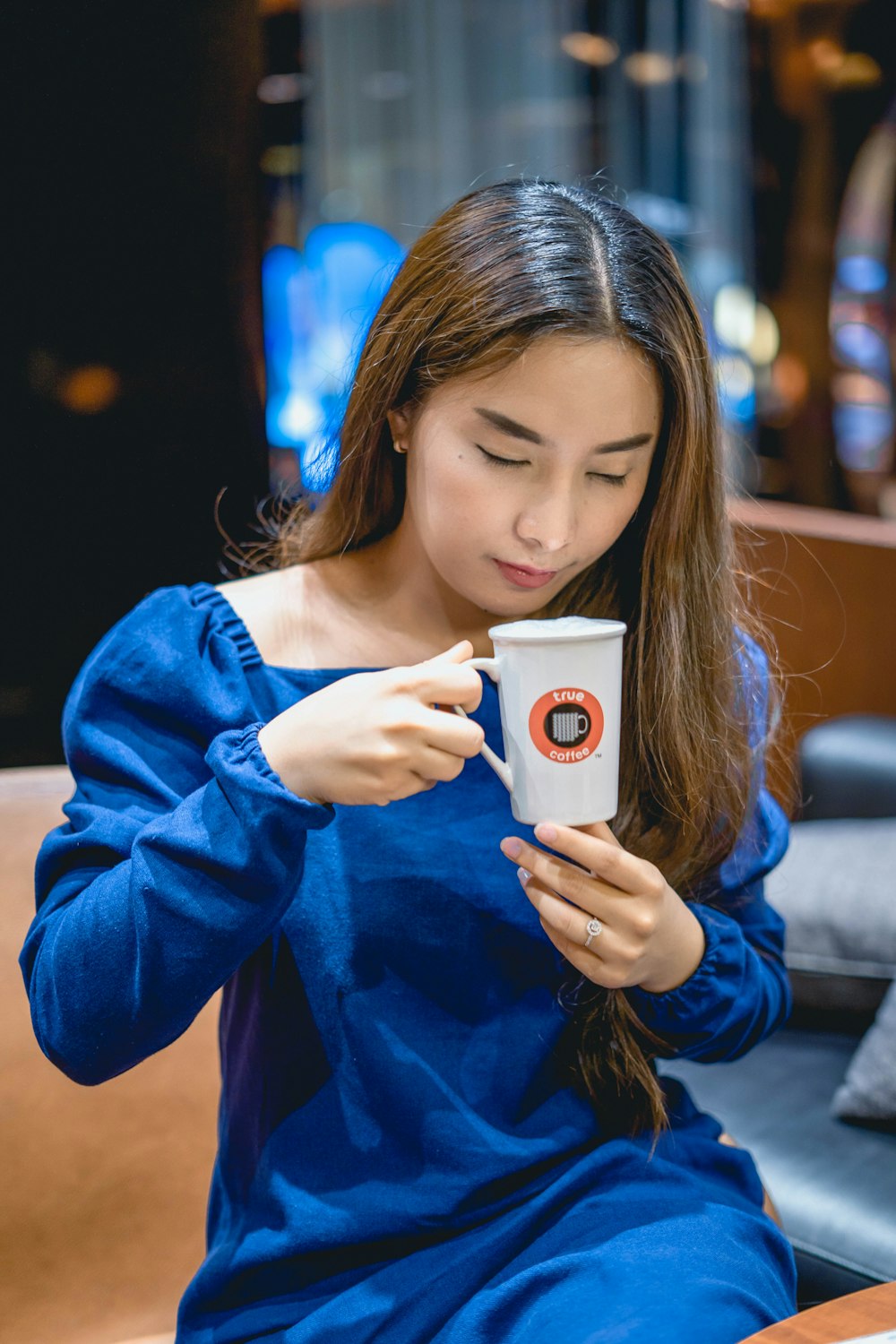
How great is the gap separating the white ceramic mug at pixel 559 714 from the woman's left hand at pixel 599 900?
0.03 m

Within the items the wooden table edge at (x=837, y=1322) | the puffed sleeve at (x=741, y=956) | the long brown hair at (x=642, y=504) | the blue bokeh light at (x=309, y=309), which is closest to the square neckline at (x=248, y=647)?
the long brown hair at (x=642, y=504)

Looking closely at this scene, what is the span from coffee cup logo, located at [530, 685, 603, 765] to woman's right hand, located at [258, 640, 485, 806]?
0.14 feet

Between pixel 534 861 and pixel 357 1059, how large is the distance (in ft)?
0.90

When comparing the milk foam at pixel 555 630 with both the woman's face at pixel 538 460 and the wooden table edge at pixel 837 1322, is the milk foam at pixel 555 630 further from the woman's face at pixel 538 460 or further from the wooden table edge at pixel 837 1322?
the wooden table edge at pixel 837 1322

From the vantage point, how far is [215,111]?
2109 millimetres

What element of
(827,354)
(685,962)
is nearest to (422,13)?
(827,354)

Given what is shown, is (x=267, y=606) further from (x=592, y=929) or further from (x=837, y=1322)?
(x=837, y=1322)

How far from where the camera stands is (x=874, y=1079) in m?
1.76

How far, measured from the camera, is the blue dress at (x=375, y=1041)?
94 cm

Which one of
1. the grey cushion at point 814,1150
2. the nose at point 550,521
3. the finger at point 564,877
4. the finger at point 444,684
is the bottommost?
the grey cushion at point 814,1150

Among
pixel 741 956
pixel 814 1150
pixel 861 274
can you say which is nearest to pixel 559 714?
pixel 741 956

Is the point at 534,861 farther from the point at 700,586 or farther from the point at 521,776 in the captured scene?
the point at 700,586

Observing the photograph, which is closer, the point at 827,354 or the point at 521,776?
the point at 521,776

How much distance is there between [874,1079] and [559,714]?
1185 millimetres
